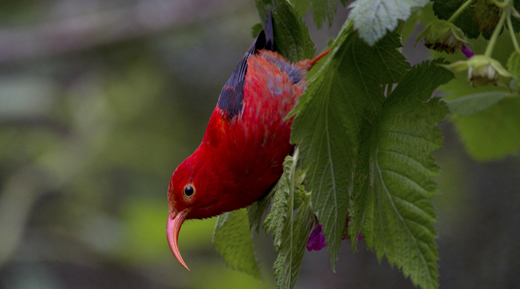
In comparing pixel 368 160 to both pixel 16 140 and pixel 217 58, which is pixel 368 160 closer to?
pixel 16 140

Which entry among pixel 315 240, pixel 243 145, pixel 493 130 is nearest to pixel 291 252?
pixel 315 240

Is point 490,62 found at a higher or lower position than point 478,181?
higher

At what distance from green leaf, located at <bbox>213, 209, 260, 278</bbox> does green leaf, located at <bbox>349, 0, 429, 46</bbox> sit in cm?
83

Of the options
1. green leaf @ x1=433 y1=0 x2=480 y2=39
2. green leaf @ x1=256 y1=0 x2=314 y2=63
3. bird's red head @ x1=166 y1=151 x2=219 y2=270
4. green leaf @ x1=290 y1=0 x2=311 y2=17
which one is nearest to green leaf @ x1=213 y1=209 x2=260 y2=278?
bird's red head @ x1=166 y1=151 x2=219 y2=270

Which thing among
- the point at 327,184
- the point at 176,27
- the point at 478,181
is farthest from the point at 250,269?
the point at 176,27

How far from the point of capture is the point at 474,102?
4.83 ft

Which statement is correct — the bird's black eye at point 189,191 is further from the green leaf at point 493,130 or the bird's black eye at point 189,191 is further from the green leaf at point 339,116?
the green leaf at point 493,130

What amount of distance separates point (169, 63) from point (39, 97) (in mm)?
1589

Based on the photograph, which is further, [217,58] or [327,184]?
[217,58]

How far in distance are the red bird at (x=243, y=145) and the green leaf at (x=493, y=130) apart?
2.03 ft

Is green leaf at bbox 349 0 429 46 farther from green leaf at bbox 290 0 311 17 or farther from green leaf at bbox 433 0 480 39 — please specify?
green leaf at bbox 290 0 311 17

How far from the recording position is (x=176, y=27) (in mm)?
5207

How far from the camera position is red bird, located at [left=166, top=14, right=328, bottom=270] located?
1580 millimetres

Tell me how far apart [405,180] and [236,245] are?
0.72 meters
